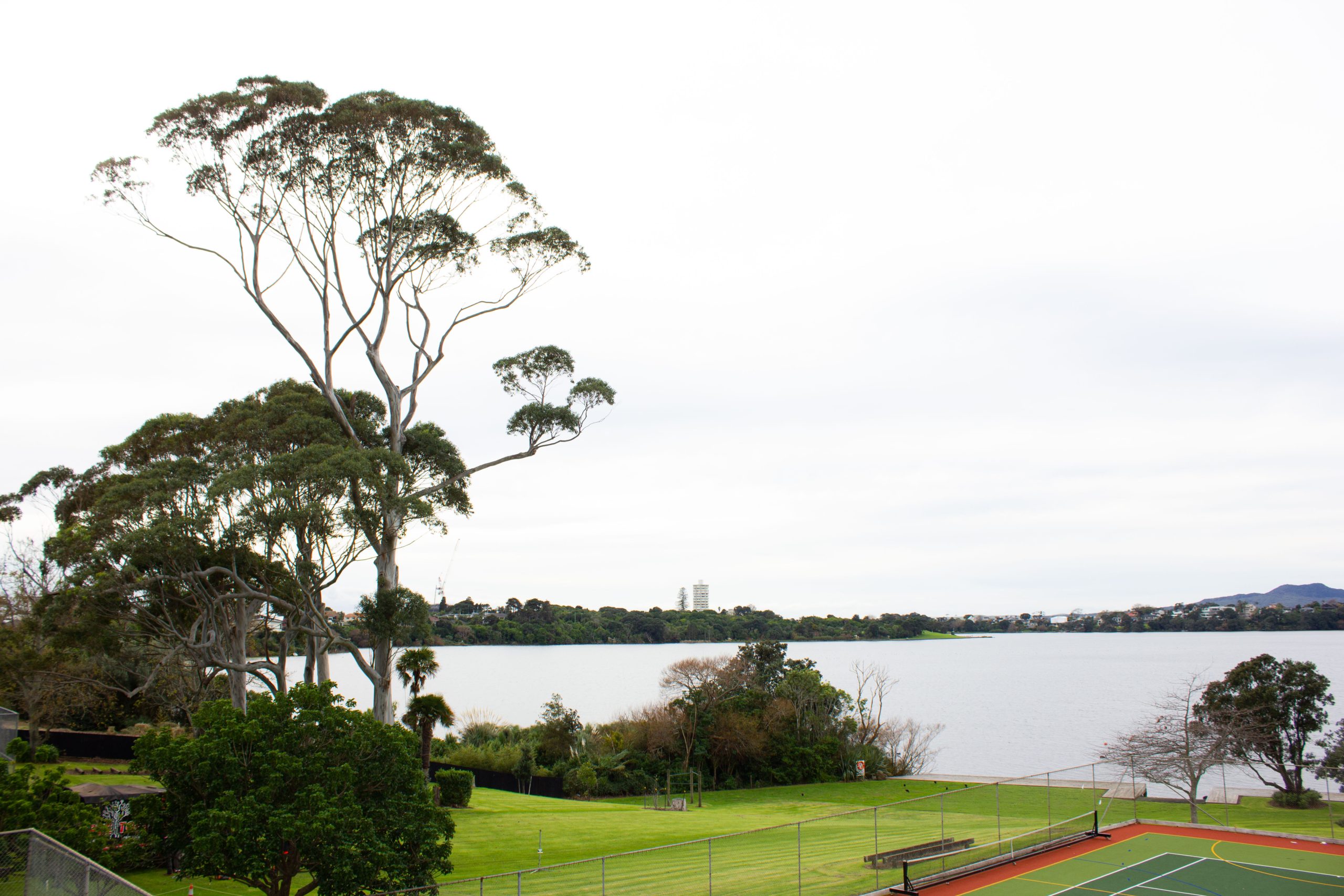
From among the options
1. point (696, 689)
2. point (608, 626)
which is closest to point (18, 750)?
point (696, 689)

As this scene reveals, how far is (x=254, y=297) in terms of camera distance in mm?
29000

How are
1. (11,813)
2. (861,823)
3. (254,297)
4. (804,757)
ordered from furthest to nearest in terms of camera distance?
(804,757), (861,823), (254,297), (11,813)

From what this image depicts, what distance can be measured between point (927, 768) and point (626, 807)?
35.0 meters

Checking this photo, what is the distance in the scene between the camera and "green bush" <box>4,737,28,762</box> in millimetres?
21172

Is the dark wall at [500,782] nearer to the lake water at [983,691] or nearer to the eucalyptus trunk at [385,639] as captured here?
the lake water at [983,691]

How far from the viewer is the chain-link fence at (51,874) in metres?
9.54

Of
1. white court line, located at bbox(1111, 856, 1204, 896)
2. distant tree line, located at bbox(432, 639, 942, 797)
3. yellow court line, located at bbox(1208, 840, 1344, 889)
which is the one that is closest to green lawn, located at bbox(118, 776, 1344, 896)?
white court line, located at bbox(1111, 856, 1204, 896)

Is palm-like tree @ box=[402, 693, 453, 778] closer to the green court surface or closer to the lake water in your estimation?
the lake water

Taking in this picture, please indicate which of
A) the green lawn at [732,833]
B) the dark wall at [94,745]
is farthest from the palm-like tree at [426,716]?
the dark wall at [94,745]

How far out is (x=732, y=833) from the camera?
2523 centimetres

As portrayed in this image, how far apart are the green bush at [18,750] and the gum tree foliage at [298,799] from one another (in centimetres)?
885

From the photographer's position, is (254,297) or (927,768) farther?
(927,768)

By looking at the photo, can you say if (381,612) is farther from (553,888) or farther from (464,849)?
(553,888)

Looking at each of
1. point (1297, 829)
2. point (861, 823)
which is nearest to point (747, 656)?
point (861, 823)
